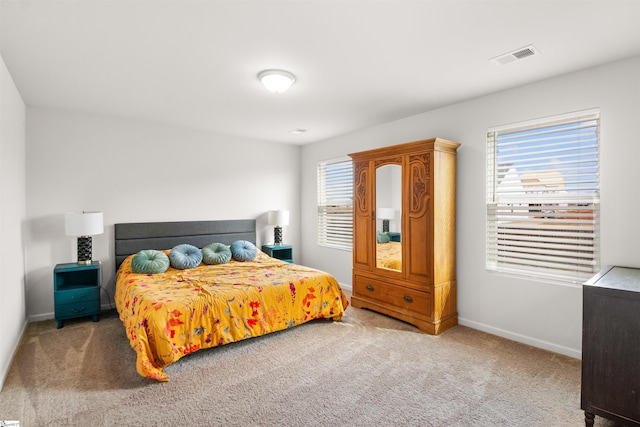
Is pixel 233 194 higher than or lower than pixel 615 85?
lower

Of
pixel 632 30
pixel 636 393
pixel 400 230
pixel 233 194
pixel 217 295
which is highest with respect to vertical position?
pixel 632 30

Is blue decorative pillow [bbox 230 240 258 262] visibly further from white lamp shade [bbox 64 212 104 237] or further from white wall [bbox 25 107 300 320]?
white lamp shade [bbox 64 212 104 237]

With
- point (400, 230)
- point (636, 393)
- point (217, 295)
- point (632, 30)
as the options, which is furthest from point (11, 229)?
point (632, 30)

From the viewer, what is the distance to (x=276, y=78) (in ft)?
9.23

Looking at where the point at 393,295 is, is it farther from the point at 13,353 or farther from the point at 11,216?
the point at 11,216

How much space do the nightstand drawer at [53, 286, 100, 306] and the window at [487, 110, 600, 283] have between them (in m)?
4.32

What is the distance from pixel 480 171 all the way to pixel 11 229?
177 inches

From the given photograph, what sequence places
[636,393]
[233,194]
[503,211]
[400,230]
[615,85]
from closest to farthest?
[636,393], [615,85], [503,211], [400,230], [233,194]

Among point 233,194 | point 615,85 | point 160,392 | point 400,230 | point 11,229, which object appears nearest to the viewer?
point 160,392

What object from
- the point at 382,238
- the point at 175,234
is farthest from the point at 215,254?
the point at 382,238

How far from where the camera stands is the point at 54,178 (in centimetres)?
391

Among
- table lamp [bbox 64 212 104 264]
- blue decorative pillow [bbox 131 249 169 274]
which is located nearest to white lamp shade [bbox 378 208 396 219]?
blue decorative pillow [bbox 131 249 169 274]

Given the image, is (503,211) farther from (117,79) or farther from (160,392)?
(117,79)

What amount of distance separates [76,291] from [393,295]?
351 centimetres
